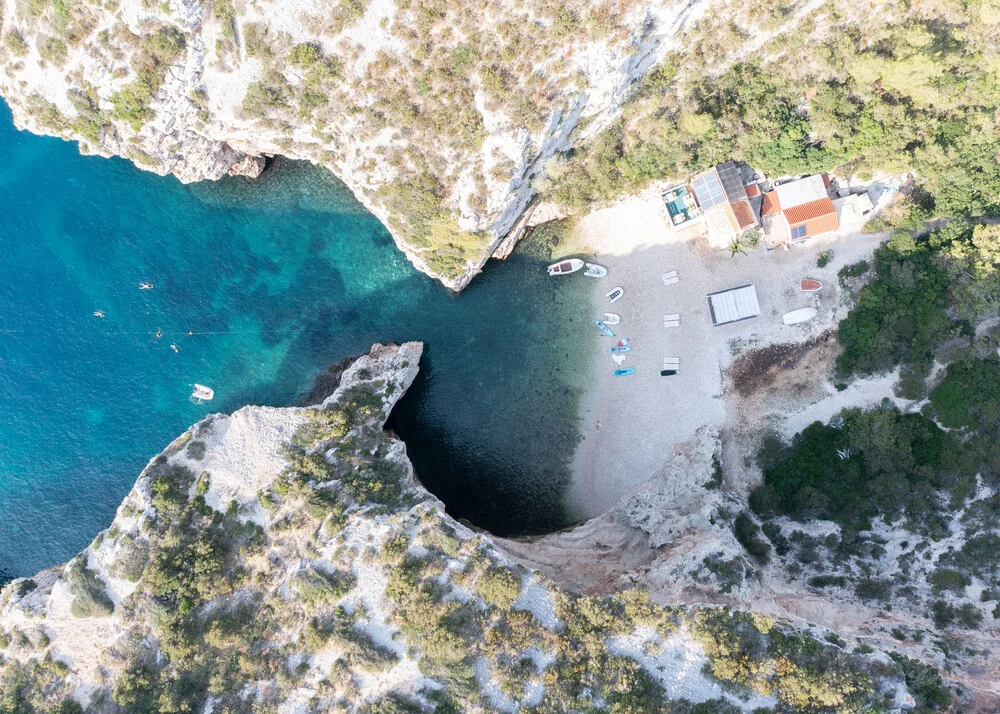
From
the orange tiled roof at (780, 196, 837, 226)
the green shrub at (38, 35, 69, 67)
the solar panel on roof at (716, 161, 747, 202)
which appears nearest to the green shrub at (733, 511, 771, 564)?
the orange tiled roof at (780, 196, 837, 226)

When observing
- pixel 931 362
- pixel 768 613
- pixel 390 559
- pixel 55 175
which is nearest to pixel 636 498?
pixel 768 613

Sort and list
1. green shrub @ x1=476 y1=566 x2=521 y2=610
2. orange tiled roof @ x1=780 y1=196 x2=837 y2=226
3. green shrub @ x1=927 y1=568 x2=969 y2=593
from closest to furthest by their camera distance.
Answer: green shrub @ x1=476 y1=566 x2=521 y2=610 → green shrub @ x1=927 y1=568 x2=969 y2=593 → orange tiled roof @ x1=780 y1=196 x2=837 y2=226

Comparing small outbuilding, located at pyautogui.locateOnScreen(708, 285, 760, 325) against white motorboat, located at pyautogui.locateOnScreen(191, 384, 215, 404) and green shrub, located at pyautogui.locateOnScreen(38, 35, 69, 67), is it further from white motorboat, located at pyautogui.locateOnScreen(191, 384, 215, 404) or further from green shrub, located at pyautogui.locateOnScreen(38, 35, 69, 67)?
green shrub, located at pyautogui.locateOnScreen(38, 35, 69, 67)

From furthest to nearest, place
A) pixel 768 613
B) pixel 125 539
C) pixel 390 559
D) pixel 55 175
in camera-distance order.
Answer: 1. pixel 55 175
2. pixel 125 539
3. pixel 390 559
4. pixel 768 613

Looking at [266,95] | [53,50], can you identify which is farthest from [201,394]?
[53,50]

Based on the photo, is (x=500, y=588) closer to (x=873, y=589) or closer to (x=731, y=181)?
(x=873, y=589)

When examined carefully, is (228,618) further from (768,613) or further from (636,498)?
(768,613)
